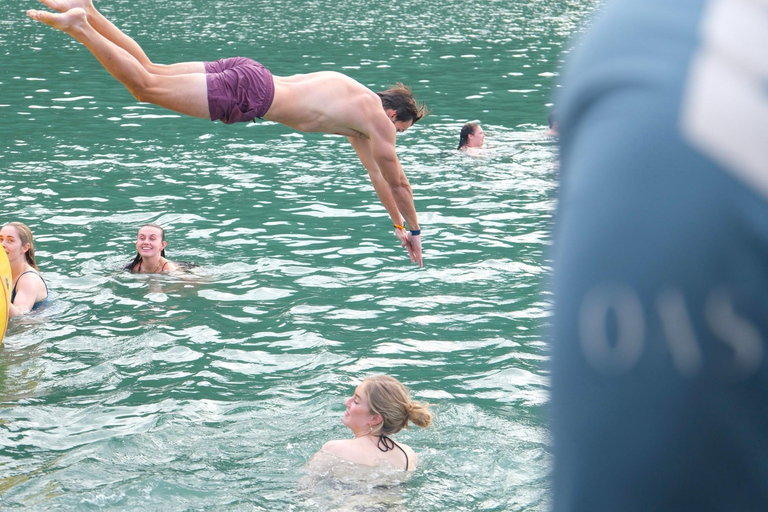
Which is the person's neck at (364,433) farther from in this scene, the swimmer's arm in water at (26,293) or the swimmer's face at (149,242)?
the swimmer's face at (149,242)

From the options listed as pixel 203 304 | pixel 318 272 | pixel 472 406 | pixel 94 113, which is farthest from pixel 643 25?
pixel 94 113

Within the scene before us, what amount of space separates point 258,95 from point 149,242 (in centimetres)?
366

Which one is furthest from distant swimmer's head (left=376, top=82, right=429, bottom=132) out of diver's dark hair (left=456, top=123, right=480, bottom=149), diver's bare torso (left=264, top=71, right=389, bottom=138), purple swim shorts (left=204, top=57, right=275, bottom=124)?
diver's dark hair (left=456, top=123, right=480, bottom=149)

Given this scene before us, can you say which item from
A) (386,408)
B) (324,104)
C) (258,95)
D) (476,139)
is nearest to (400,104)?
(324,104)

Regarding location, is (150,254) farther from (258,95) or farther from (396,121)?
(396,121)

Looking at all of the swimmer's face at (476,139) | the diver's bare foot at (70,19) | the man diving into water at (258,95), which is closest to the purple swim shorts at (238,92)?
the man diving into water at (258,95)

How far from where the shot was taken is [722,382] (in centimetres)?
74

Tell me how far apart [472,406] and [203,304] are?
12.9 ft

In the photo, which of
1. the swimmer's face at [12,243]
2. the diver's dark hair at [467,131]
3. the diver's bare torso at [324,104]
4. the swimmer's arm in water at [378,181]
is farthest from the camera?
the diver's dark hair at [467,131]

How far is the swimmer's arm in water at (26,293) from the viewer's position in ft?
32.1

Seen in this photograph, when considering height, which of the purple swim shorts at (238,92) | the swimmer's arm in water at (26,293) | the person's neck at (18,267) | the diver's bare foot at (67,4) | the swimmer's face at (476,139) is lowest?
the swimmer's face at (476,139)

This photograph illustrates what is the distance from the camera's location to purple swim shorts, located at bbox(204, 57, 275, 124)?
25.6 feet

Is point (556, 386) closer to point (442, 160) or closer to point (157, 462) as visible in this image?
point (157, 462)

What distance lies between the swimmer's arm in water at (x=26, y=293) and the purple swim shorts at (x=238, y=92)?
3.46 meters
